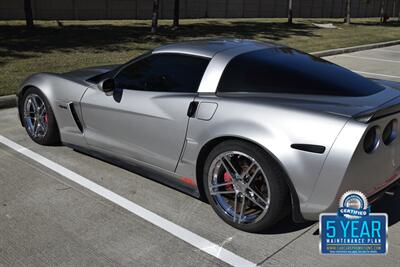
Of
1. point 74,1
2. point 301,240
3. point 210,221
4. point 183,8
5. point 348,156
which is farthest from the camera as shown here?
point 183,8

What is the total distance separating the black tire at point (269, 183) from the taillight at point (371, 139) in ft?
1.91

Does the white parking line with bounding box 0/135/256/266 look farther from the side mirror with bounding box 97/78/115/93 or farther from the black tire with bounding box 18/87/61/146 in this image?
the side mirror with bounding box 97/78/115/93

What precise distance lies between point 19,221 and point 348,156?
8.22 feet

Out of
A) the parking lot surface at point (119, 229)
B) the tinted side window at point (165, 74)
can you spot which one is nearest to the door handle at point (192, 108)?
the tinted side window at point (165, 74)

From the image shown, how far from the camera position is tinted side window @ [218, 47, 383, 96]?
11.2 ft

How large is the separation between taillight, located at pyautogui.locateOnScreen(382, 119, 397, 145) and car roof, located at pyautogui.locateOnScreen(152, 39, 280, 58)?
4.60 feet

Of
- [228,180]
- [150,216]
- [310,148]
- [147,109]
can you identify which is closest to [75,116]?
[147,109]

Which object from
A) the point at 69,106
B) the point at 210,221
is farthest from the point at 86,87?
the point at 210,221

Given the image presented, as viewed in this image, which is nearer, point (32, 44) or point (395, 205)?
point (395, 205)

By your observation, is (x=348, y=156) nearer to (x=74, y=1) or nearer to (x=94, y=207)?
(x=94, y=207)

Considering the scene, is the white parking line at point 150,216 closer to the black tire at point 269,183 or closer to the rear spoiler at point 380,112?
the black tire at point 269,183

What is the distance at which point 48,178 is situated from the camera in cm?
435

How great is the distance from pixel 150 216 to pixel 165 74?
1241 millimetres

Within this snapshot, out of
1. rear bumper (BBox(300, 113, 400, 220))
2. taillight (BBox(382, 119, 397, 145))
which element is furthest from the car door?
taillight (BBox(382, 119, 397, 145))
